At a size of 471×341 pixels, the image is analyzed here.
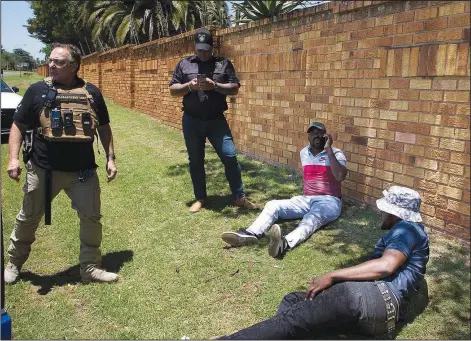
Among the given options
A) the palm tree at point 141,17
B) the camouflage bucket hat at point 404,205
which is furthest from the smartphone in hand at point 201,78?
the palm tree at point 141,17

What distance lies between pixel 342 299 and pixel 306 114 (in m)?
3.34

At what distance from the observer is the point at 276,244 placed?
151 inches

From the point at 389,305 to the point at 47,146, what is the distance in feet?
8.62

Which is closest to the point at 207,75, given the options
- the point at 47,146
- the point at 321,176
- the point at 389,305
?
the point at 321,176

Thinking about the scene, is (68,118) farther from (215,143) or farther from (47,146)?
(215,143)

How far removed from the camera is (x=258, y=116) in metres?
6.86

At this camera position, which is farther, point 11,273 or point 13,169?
point 11,273

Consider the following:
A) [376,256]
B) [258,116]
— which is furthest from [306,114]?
[376,256]

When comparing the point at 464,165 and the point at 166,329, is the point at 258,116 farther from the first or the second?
the point at 166,329

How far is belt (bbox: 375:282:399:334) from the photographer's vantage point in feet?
8.78

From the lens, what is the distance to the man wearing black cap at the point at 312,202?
4.11 metres

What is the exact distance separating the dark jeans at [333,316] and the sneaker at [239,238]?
1342 mm

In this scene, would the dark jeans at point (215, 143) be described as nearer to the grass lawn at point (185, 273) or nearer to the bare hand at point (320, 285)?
the grass lawn at point (185, 273)

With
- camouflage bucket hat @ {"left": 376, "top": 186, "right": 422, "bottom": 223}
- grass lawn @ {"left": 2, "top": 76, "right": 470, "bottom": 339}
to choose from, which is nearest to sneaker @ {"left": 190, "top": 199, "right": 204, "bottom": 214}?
grass lawn @ {"left": 2, "top": 76, "right": 470, "bottom": 339}
